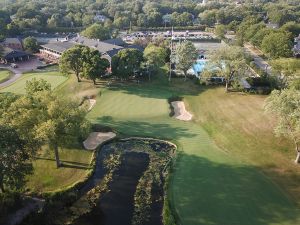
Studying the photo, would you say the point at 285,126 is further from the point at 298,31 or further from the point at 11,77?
the point at 298,31

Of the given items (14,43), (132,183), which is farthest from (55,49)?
(132,183)

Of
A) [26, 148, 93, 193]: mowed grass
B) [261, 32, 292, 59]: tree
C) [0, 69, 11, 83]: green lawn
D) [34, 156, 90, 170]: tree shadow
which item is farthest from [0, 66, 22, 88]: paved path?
[261, 32, 292, 59]: tree

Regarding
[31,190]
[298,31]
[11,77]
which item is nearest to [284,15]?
[298,31]

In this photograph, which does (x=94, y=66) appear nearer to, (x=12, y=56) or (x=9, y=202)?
(x=9, y=202)

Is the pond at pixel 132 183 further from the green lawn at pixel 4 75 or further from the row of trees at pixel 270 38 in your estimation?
the row of trees at pixel 270 38

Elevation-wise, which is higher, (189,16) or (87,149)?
(189,16)
